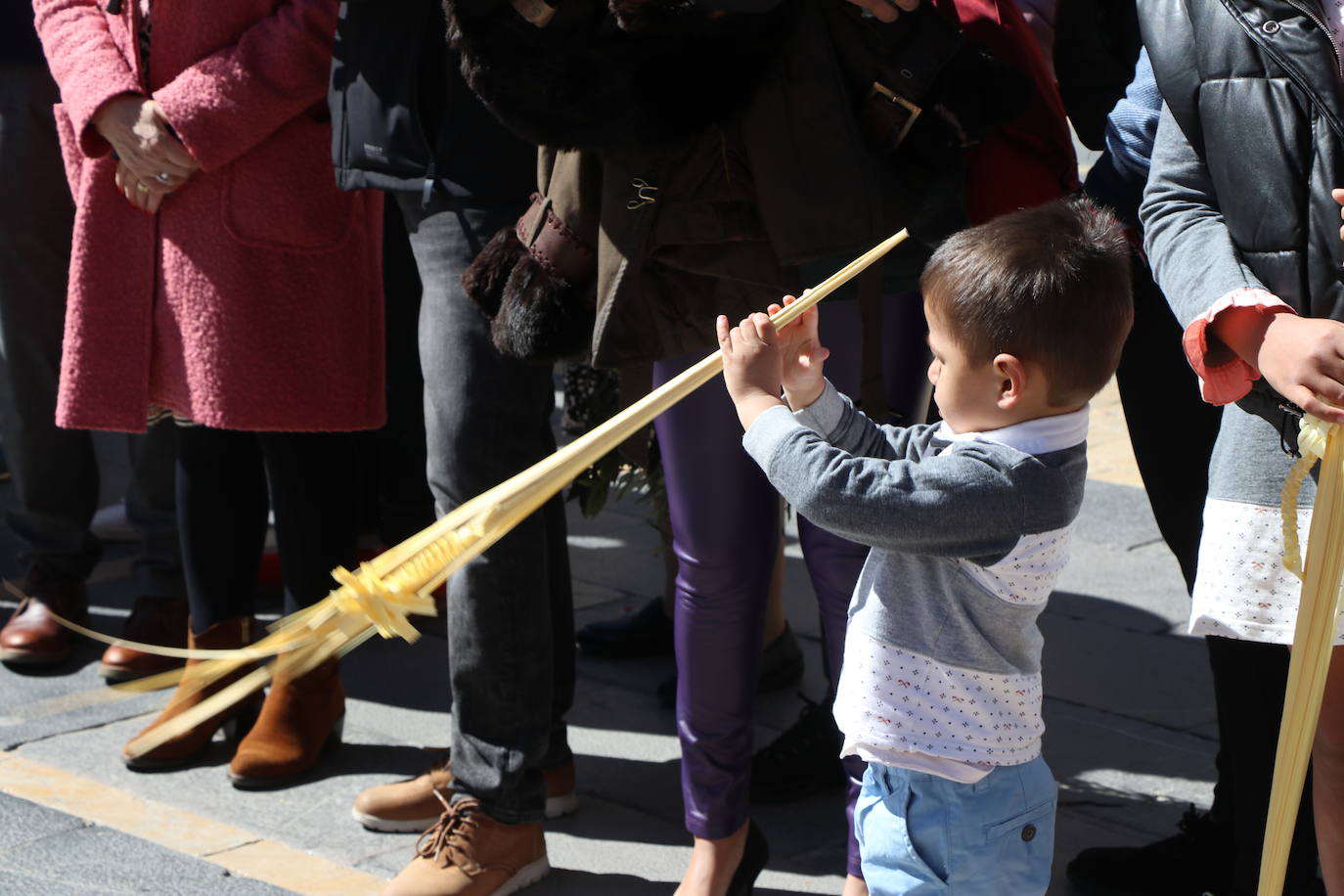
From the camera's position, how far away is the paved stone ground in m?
3.17

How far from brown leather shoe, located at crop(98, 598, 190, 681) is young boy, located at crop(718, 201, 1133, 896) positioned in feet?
7.67

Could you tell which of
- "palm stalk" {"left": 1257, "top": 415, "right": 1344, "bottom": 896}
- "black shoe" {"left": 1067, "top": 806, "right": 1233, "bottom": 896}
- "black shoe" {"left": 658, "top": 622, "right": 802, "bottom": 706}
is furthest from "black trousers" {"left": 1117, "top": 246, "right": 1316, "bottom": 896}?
"black shoe" {"left": 658, "top": 622, "right": 802, "bottom": 706}

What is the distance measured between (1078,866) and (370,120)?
1.96m

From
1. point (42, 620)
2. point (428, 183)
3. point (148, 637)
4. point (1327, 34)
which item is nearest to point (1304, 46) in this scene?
point (1327, 34)

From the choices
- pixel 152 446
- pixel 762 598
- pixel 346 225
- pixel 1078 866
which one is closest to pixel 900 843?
pixel 762 598

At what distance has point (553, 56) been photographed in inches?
102

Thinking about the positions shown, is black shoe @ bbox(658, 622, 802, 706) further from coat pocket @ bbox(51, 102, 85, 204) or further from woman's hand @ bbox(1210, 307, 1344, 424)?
woman's hand @ bbox(1210, 307, 1344, 424)

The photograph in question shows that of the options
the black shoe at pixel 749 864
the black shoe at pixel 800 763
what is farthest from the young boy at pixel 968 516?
the black shoe at pixel 800 763

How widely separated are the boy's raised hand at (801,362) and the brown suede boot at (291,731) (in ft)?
5.40

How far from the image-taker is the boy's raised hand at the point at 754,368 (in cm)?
216

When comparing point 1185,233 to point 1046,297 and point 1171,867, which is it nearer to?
point 1046,297

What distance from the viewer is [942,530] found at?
2074 millimetres

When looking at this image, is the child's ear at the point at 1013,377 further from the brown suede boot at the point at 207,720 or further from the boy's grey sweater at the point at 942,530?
the brown suede boot at the point at 207,720

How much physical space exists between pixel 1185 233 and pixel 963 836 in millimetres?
930
